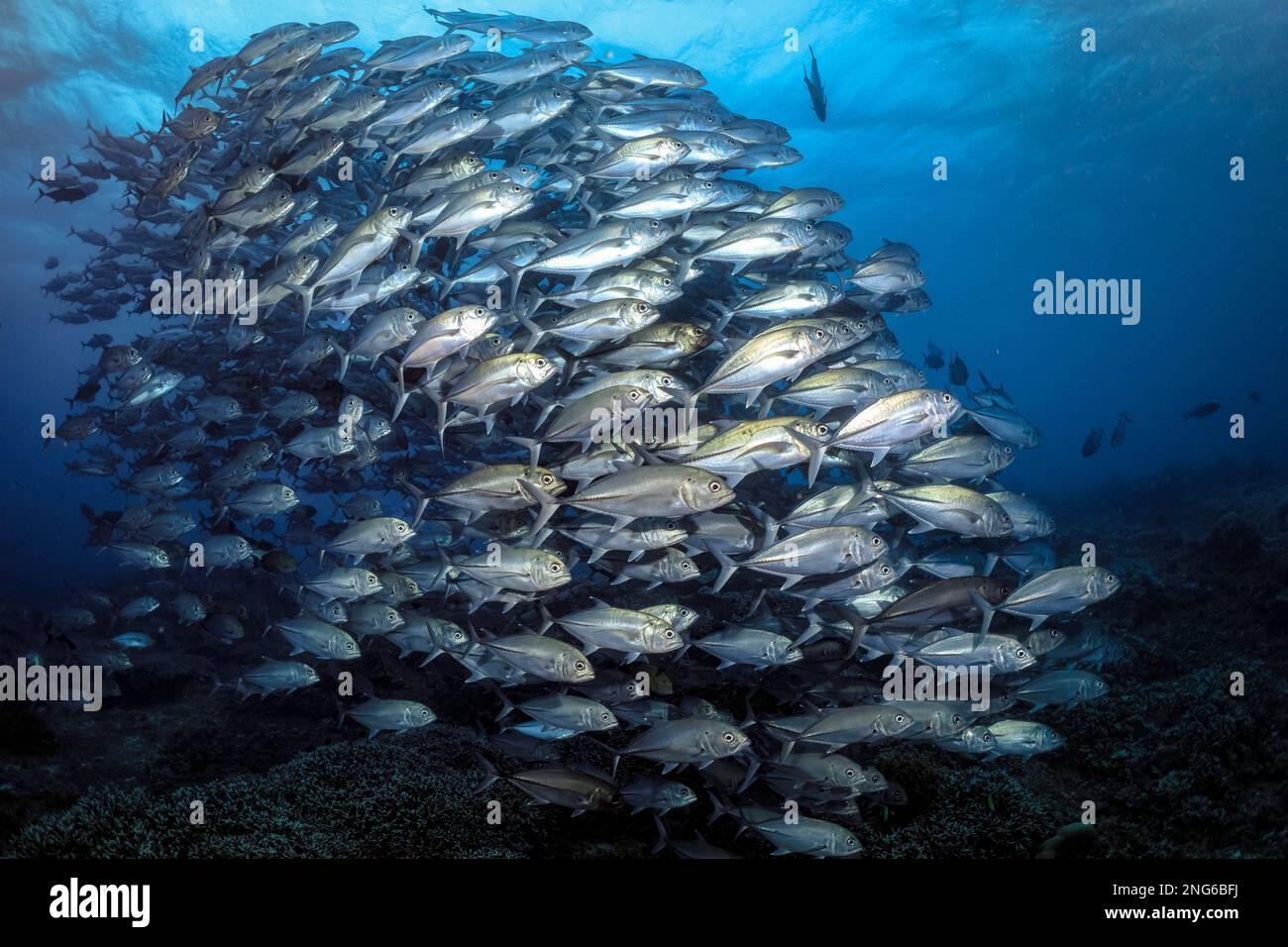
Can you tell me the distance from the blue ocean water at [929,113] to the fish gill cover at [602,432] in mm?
3161

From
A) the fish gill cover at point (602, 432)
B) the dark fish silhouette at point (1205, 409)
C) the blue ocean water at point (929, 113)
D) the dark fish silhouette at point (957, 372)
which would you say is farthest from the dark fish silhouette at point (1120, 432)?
the fish gill cover at point (602, 432)

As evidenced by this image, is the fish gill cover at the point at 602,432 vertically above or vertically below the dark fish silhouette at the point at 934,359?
below

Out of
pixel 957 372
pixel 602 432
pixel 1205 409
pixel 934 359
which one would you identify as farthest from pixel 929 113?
pixel 602 432

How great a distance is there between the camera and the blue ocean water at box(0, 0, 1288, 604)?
60.5ft

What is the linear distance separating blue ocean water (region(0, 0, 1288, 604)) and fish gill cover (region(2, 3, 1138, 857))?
316cm

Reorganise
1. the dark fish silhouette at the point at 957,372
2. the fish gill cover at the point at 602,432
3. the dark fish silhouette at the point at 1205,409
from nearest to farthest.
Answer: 1. the fish gill cover at the point at 602,432
2. the dark fish silhouette at the point at 957,372
3. the dark fish silhouette at the point at 1205,409

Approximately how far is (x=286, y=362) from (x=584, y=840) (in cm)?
534

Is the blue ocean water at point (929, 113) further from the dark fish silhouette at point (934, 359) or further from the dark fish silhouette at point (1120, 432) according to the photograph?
the dark fish silhouette at point (934, 359)

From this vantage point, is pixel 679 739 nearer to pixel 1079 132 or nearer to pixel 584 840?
pixel 584 840

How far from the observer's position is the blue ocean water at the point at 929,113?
18453 millimetres

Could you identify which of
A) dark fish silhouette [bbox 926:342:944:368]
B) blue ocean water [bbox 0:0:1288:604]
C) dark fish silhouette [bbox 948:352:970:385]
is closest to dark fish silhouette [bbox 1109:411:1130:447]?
blue ocean water [bbox 0:0:1288:604]

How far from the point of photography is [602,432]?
4613mm
